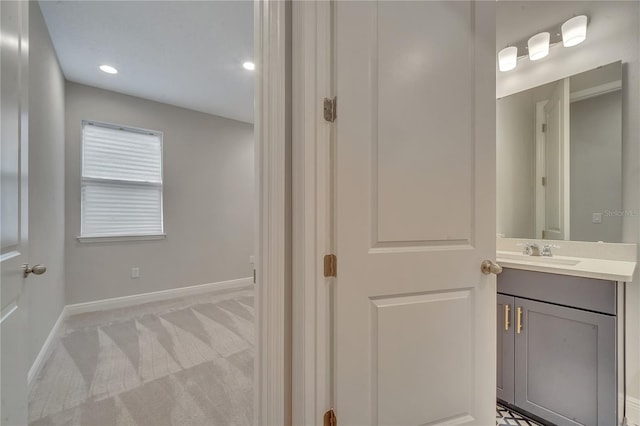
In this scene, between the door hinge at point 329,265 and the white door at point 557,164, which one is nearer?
the door hinge at point 329,265

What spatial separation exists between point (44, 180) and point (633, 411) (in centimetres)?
430

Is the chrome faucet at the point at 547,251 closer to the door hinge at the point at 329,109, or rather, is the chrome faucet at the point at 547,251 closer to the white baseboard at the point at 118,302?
the door hinge at the point at 329,109

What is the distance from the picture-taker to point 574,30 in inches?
66.6

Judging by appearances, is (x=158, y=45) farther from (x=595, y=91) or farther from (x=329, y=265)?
(x=595, y=91)

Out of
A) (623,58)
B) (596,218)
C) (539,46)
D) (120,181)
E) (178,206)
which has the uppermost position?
(539,46)

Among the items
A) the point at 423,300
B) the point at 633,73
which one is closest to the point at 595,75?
the point at 633,73

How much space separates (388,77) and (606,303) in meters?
1.45

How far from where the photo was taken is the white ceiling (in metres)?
2.08

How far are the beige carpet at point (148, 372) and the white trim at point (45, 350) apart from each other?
43 mm

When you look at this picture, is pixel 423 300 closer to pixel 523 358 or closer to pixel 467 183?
pixel 467 183

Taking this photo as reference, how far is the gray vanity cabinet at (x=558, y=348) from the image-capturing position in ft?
4.25

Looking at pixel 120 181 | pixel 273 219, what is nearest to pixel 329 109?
pixel 273 219

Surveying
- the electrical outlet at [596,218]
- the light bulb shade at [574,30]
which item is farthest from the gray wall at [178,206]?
the electrical outlet at [596,218]

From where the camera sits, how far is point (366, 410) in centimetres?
106
